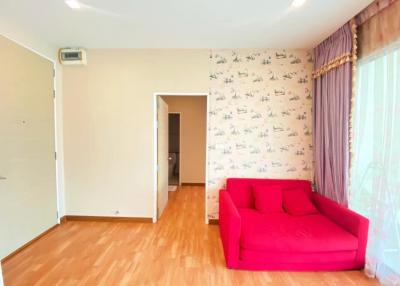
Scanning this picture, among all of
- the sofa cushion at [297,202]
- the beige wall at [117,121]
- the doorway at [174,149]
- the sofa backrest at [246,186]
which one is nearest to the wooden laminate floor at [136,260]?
the beige wall at [117,121]

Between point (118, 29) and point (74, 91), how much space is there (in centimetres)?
133

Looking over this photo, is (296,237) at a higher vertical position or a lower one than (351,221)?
lower

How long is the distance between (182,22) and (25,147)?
2439 millimetres

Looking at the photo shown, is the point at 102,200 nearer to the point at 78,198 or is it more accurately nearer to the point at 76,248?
the point at 78,198

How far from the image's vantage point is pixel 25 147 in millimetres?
2701

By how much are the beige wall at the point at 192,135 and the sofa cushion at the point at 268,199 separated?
3.06m

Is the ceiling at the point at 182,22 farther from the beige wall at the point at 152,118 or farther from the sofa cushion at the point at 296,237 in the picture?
the sofa cushion at the point at 296,237

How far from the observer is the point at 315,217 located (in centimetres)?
273

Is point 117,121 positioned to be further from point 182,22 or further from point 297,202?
point 297,202

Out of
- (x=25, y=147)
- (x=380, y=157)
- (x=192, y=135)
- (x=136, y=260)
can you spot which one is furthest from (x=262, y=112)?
(x=25, y=147)

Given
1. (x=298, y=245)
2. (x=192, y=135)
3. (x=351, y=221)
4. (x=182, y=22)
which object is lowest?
(x=298, y=245)

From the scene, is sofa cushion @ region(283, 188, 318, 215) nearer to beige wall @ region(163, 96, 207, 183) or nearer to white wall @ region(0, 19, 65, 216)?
beige wall @ region(163, 96, 207, 183)

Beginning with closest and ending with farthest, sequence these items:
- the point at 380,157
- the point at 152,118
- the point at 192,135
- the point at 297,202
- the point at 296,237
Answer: the point at 380,157 < the point at 296,237 < the point at 297,202 < the point at 152,118 < the point at 192,135

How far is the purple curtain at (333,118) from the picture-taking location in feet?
8.34
